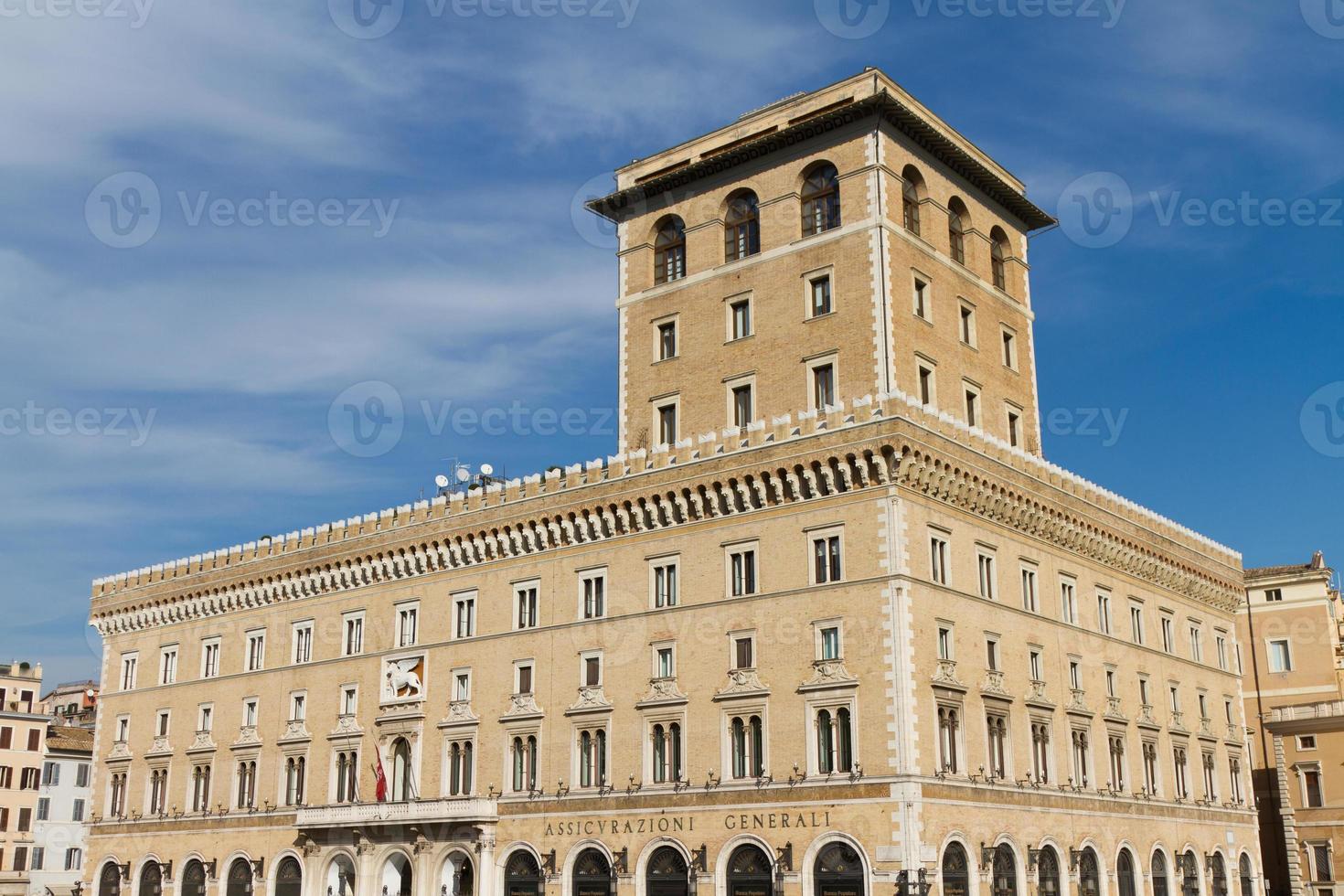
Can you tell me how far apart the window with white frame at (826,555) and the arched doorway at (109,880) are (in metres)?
44.5

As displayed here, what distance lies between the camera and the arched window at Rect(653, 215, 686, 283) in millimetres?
64562

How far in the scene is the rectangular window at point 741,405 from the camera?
59.6m

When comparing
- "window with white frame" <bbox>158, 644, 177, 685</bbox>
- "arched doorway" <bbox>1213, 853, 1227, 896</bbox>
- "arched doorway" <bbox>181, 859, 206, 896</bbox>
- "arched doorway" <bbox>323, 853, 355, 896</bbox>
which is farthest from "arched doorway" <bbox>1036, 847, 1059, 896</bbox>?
"window with white frame" <bbox>158, 644, 177, 685</bbox>

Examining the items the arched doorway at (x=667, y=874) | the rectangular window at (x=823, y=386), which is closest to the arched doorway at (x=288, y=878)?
the arched doorway at (x=667, y=874)

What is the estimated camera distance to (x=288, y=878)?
65.6 m

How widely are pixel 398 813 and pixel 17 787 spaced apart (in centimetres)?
5237

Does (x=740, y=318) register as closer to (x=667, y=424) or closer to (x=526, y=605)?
(x=667, y=424)

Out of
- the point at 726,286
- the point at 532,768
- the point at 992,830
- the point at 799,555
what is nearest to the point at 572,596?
the point at 532,768

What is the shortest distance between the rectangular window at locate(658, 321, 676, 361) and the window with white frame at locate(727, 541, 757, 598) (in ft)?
39.9

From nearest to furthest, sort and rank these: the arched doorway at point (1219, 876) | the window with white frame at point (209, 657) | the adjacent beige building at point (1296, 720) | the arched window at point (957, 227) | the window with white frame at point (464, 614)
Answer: the window with white frame at point (464, 614) < the arched window at point (957, 227) < the arched doorway at point (1219, 876) < the window with white frame at point (209, 657) < the adjacent beige building at point (1296, 720)

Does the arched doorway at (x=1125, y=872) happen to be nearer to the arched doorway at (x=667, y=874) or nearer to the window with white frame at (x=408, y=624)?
the arched doorway at (x=667, y=874)

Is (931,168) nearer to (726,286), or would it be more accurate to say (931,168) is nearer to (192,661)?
(726,286)

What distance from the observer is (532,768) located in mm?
58438

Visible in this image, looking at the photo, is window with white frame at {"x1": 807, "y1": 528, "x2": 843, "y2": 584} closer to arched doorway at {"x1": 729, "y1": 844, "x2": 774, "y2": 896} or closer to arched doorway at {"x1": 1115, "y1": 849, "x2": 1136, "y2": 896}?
arched doorway at {"x1": 729, "y1": 844, "x2": 774, "y2": 896}
